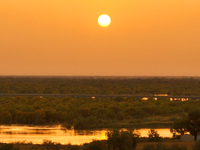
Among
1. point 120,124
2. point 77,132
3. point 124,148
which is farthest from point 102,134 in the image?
point 124,148

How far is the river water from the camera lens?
26453 millimetres

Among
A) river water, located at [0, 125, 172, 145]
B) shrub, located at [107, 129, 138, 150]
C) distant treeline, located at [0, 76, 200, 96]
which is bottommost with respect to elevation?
shrub, located at [107, 129, 138, 150]

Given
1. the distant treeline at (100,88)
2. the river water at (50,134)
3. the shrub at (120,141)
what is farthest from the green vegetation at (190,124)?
the distant treeline at (100,88)

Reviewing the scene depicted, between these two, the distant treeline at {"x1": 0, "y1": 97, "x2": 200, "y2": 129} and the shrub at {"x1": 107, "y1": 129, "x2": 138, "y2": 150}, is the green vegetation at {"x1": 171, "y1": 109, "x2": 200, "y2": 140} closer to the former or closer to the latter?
the shrub at {"x1": 107, "y1": 129, "x2": 138, "y2": 150}

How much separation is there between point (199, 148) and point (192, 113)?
341 inches

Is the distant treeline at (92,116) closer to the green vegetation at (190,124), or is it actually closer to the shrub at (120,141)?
the green vegetation at (190,124)

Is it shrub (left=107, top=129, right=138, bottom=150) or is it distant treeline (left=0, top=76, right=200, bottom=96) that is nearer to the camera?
shrub (left=107, top=129, right=138, bottom=150)

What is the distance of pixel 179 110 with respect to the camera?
43.1 metres

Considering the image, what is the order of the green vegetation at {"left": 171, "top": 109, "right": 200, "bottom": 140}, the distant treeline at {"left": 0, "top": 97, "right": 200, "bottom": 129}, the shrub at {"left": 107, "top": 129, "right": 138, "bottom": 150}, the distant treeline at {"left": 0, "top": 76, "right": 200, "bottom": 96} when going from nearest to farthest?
1. the shrub at {"left": 107, "top": 129, "right": 138, "bottom": 150}
2. the green vegetation at {"left": 171, "top": 109, "right": 200, "bottom": 140}
3. the distant treeline at {"left": 0, "top": 97, "right": 200, "bottom": 129}
4. the distant treeline at {"left": 0, "top": 76, "right": 200, "bottom": 96}

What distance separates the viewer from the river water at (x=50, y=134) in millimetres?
26453

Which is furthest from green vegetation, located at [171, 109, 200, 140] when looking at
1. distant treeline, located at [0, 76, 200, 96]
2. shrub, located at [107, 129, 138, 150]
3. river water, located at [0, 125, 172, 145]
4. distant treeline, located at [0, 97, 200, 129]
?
distant treeline, located at [0, 76, 200, 96]

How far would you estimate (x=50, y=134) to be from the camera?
29219 mm

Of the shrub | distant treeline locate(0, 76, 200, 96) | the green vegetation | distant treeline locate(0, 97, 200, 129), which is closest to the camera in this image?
the shrub

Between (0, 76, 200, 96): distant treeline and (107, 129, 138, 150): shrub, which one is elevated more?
(0, 76, 200, 96): distant treeline
